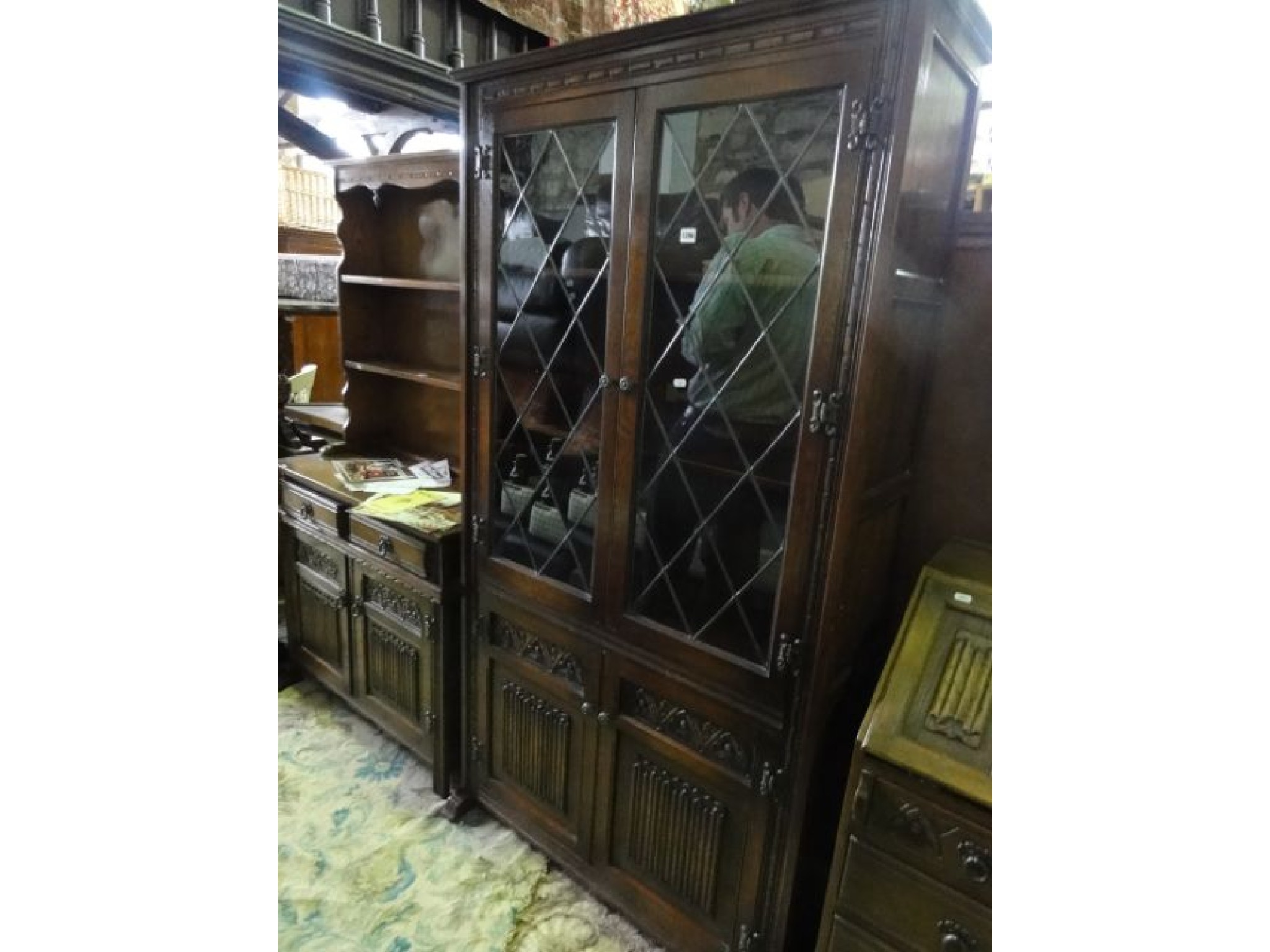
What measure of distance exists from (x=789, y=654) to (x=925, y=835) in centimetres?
36

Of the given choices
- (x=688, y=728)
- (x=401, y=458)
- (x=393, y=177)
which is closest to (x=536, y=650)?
(x=688, y=728)

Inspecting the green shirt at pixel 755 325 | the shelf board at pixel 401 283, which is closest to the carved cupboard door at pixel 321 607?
the shelf board at pixel 401 283

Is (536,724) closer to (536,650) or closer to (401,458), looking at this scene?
(536,650)

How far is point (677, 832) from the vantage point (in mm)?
1476

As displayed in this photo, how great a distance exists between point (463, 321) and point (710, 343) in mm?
707

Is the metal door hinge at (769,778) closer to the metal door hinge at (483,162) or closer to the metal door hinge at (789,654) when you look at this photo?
the metal door hinge at (789,654)

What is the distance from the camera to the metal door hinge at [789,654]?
121 centimetres

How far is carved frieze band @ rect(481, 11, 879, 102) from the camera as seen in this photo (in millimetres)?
977

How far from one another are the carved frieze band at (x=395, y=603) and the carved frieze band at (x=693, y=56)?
4.50 feet

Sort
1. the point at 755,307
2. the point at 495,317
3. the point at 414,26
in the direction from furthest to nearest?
the point at 414,26 → the point at 495,317 → the point at 755,307

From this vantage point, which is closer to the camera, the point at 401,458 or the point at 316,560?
the point at 316,560

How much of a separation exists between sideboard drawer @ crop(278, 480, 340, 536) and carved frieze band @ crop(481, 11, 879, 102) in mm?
1327

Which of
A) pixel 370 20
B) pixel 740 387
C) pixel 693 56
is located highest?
pixel 370 20
